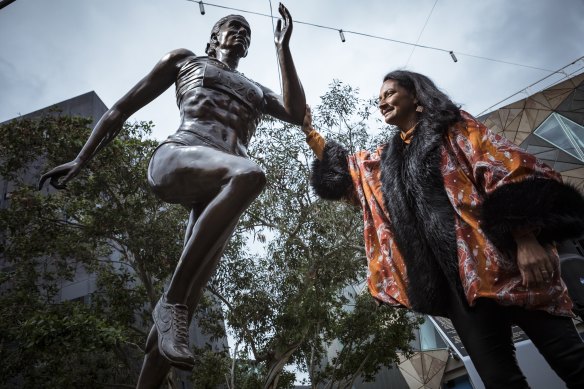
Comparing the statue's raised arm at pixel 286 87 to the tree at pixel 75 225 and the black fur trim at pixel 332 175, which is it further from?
the tree at pixel 75 225

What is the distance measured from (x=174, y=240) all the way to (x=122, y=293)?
6.60ft

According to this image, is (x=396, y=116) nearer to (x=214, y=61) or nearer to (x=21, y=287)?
(x=214, y=61)

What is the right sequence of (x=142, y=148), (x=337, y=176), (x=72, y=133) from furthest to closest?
(x=142, y=148) → (x=72, y=133) → (x=337, y=176)

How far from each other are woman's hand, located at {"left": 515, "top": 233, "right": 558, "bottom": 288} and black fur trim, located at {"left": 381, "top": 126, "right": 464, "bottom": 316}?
0.26 m

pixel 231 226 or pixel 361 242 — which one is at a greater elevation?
pixel 361 242

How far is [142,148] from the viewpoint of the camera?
28.0ft

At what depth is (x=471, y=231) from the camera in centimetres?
175

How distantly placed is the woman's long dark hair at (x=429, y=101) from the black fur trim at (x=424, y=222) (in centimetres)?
5

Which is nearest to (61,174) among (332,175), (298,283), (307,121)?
(307,121)

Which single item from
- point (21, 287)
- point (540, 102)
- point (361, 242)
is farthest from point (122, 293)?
point (540, 102)

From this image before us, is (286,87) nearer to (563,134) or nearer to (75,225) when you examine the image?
(75,225)

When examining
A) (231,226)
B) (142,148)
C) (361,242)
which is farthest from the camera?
(361,242)

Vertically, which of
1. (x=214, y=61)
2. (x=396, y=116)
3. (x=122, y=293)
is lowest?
(x=396, y=116)

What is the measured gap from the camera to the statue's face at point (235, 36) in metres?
2.44
